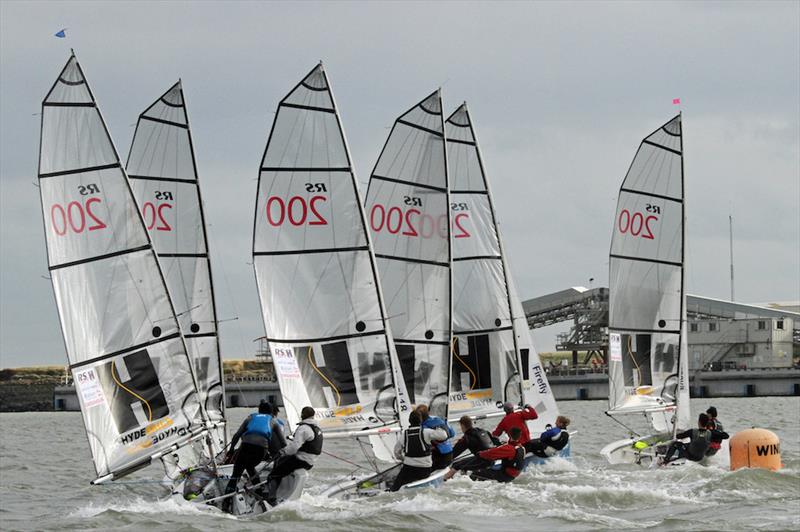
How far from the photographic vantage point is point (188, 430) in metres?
20.1

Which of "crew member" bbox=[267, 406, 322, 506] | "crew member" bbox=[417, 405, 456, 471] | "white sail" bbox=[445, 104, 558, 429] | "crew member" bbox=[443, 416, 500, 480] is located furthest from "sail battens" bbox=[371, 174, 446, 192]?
"crew member" bbox=[267, 406, 322, 506]

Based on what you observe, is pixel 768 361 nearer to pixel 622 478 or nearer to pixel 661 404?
pixel 661 404

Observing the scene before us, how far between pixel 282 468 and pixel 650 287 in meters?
13.9

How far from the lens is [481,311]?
2856cm

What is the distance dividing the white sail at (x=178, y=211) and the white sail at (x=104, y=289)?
6.53m

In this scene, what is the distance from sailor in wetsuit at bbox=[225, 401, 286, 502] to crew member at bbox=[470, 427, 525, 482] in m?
4.54

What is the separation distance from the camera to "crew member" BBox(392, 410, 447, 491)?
19.9 metres

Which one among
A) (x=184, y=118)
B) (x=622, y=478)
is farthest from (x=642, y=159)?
(x=184, y=118)

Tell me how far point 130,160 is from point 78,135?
7531mm

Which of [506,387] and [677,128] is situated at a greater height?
[677,128]

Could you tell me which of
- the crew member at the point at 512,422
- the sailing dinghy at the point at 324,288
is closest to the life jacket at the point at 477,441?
the crew member at the point at 512,422

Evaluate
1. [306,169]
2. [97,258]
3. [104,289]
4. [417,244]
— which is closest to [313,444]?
[104,289]

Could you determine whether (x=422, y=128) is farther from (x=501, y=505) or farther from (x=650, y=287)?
(x=501, y=505)

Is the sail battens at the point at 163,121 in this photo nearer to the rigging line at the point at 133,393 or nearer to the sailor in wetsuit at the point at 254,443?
the rigging line at the point at 133,393
